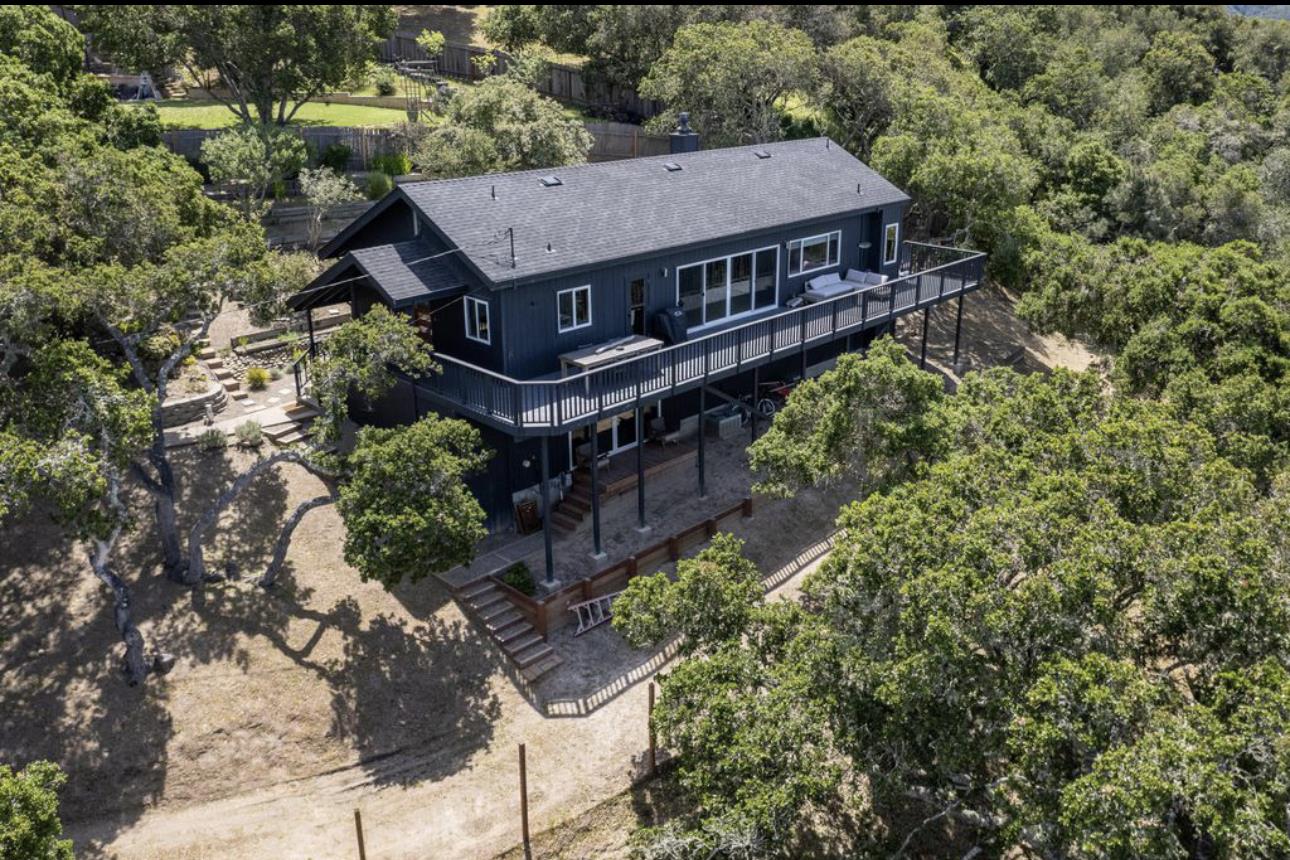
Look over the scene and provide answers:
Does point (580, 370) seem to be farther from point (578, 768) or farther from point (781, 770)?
point (781, 770)

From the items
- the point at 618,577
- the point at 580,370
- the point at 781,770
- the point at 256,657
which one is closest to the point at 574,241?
the point at 580,370

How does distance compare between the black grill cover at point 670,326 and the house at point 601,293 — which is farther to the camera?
the black grill cover at point 670,326

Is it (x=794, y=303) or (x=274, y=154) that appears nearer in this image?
(x=794, y=303)

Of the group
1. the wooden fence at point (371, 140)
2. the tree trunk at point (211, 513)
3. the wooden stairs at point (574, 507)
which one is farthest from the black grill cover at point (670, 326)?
the wooden fence at point (371, 140)

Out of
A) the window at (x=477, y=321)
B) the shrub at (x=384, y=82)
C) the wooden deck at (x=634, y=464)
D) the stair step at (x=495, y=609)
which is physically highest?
the shrub at (x=384, y=82)

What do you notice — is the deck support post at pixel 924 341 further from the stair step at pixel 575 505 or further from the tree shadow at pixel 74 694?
the tree shadow at pixel 74 694

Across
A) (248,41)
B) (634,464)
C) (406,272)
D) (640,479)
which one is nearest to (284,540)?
(406,272)

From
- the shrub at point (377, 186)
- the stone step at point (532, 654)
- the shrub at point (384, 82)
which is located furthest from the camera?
the shrub at point (384, 82)
